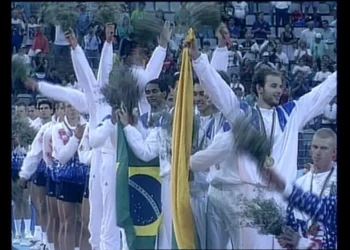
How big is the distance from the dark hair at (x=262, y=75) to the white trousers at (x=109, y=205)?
52cm

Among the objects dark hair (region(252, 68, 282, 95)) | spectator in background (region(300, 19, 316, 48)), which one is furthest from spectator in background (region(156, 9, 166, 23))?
spectator in background (region(300, 19, 316, 48))

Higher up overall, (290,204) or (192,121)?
(192,121)

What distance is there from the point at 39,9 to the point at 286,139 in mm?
913

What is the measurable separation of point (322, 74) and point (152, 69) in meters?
0.56

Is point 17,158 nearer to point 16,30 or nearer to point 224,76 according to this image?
point 16,30

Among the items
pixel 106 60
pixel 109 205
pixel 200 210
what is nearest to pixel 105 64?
pixel 106 60

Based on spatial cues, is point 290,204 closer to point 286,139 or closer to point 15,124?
point 286,139

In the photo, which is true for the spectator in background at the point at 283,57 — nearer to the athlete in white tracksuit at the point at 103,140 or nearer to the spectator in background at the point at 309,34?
the spectator in background at the point at 309,34

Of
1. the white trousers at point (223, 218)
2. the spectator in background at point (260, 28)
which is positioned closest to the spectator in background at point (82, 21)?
the spectator in background at point (260, 28)

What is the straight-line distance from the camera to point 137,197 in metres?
3.82

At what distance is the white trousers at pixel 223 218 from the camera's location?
3826 millimetres

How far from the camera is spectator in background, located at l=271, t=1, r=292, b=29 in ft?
12.5

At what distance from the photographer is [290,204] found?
12.6ft
